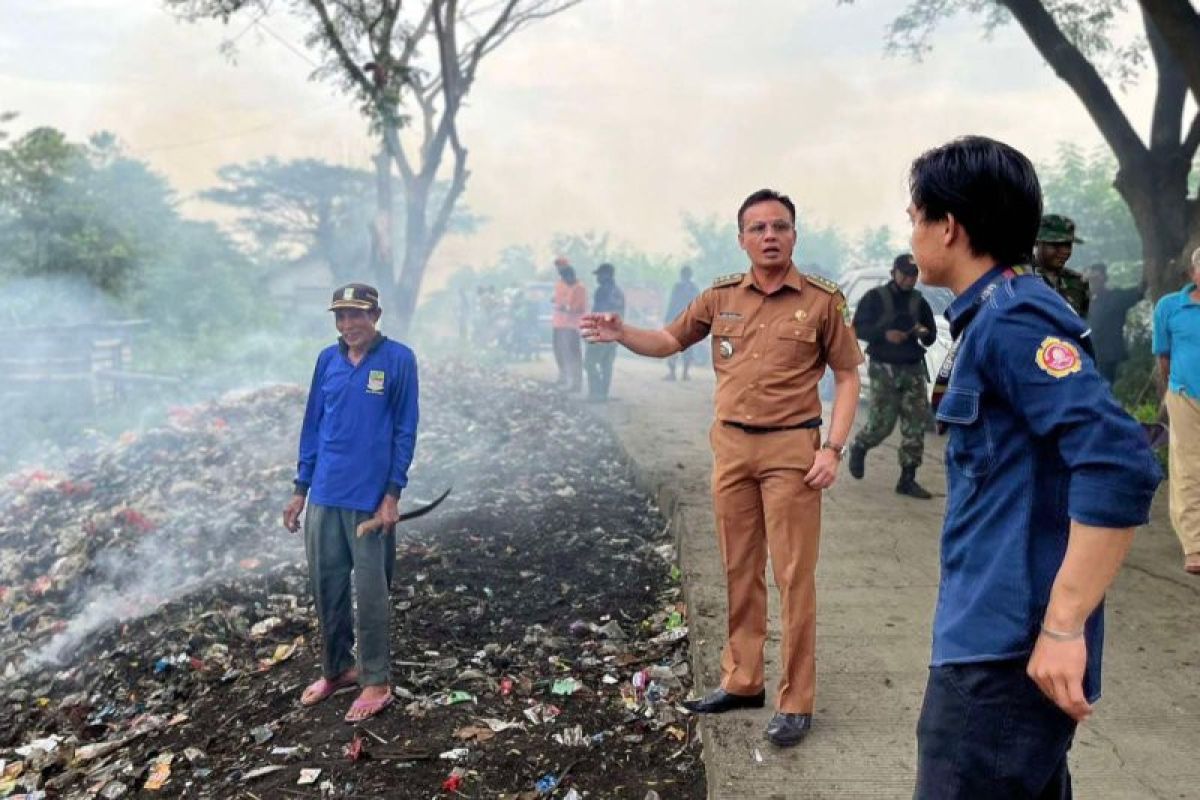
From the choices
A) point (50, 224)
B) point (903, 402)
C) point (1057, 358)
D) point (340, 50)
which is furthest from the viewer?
point (50, 224)

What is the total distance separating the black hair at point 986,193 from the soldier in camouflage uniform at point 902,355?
5.35 m

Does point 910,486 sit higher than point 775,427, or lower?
lower

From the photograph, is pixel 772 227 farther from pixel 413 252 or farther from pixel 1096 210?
pixel 1096 210

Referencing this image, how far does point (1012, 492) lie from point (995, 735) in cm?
42

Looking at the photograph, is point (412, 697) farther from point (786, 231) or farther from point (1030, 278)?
point (1030, 278)

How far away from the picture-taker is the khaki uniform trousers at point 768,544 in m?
3.24

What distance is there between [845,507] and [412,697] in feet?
12.1

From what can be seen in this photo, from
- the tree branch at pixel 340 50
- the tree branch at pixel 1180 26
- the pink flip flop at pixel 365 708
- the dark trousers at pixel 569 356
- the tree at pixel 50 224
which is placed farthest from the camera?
the tree at pixel 50 224

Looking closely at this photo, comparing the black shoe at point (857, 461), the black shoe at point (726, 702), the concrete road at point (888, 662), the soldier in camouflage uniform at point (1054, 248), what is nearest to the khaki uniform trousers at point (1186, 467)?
the concrete road at point (888, 662)

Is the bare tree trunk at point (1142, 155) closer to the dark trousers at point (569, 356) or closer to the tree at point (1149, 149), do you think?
the tree at point (1149, 149)

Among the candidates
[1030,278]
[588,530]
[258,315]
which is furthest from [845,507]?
[258,315]

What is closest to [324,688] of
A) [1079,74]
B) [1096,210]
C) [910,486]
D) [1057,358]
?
[1057,358]

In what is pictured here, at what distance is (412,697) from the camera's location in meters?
4.09

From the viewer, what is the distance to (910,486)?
23.0 feet
